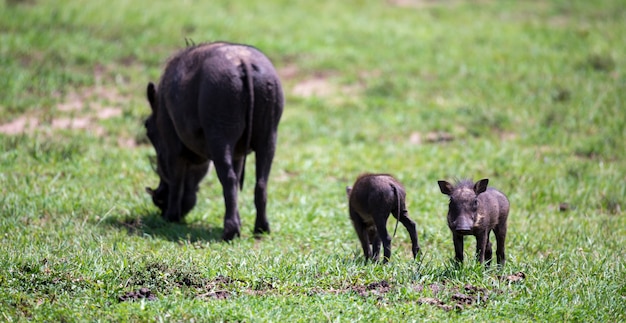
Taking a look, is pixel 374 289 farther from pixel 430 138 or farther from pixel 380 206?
pixel 430 138

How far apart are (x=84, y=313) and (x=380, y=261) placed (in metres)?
2.41

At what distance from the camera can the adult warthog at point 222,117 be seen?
804 centimetres

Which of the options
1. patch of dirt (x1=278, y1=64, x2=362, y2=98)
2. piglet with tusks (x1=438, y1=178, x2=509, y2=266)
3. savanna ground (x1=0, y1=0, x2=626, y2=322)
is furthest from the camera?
patch of dirt (x1=278, y1=64, x2=362, y2=98)

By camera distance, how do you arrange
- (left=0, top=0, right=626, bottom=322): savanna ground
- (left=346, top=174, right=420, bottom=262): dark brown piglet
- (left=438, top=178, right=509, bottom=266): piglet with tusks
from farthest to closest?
(left=346, top=174, right=420, bottom=262): dark brown piglet < (left=438, top=178, right=509, bottom=266): piglet with tusks < (left=0, top=0, right=626, bottom=322): savanna ground

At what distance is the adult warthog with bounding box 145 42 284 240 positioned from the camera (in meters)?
8.04

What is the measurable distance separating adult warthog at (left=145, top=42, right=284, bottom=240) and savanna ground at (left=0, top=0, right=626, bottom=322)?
1.38ft

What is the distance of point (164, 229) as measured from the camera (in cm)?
864

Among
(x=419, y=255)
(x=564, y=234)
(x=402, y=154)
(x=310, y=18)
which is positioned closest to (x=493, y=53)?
(x=310, y=18)

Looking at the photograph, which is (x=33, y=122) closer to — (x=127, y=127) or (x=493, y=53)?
(x=127, y=127)

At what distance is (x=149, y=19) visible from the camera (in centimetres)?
1639

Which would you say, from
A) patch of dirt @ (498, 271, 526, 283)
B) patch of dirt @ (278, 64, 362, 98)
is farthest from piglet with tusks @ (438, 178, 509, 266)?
patch of dirt @ (278, 64, 362, 98)

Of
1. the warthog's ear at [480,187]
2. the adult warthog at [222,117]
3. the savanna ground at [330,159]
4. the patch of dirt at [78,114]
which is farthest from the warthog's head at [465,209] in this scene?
the patch of dirt at [78,114]

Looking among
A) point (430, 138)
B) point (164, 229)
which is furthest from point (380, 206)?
point (430, 138)

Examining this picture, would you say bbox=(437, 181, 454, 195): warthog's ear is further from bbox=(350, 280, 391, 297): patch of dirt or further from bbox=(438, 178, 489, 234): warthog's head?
bbox=(350, 280, 391, 297): patch of dirt
